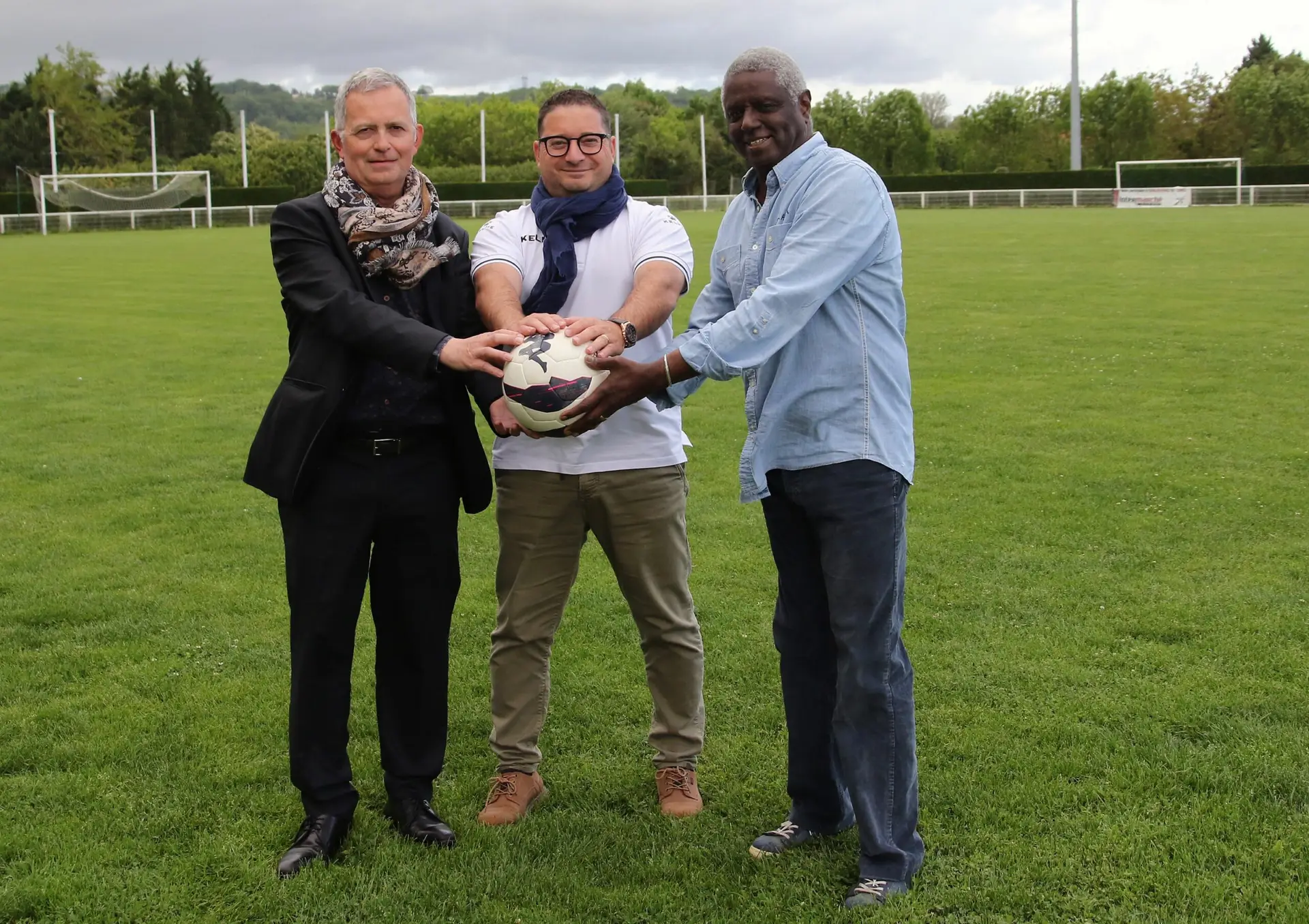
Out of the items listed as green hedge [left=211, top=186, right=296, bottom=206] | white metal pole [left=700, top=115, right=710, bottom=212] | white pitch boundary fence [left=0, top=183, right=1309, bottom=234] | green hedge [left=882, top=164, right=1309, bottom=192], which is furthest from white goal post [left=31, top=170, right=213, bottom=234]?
green hedge [left=882, top=164, right=1309, bottom=192]

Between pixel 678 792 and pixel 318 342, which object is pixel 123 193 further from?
pixel 678 792

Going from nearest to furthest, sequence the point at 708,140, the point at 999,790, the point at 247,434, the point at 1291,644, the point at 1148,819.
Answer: the point at 1148,819 → the point at 999,790 → the point at 1291,644 → the point at 247,434 → the point at 708,140

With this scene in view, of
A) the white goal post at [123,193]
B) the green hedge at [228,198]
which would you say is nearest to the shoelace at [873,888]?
the white goal post at [123,193]

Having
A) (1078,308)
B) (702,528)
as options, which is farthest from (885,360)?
(1078,308)

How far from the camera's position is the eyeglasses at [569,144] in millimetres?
3898

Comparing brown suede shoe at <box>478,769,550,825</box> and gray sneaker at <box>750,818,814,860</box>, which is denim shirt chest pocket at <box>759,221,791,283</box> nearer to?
gray sneaker at <box>750,818,814,860</box>

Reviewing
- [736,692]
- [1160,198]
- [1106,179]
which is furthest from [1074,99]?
[736,692]

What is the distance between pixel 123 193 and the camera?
182ft

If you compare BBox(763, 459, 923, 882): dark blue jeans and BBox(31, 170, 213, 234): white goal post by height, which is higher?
BBox(31, 170, 213, 234): white goal post

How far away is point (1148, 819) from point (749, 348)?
2058 mm

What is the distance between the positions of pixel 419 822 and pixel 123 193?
57855 mm

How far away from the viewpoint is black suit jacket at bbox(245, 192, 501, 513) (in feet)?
11.9

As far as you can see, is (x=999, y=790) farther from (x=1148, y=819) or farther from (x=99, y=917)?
(x=99, y=917)

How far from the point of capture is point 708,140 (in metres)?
87.8
